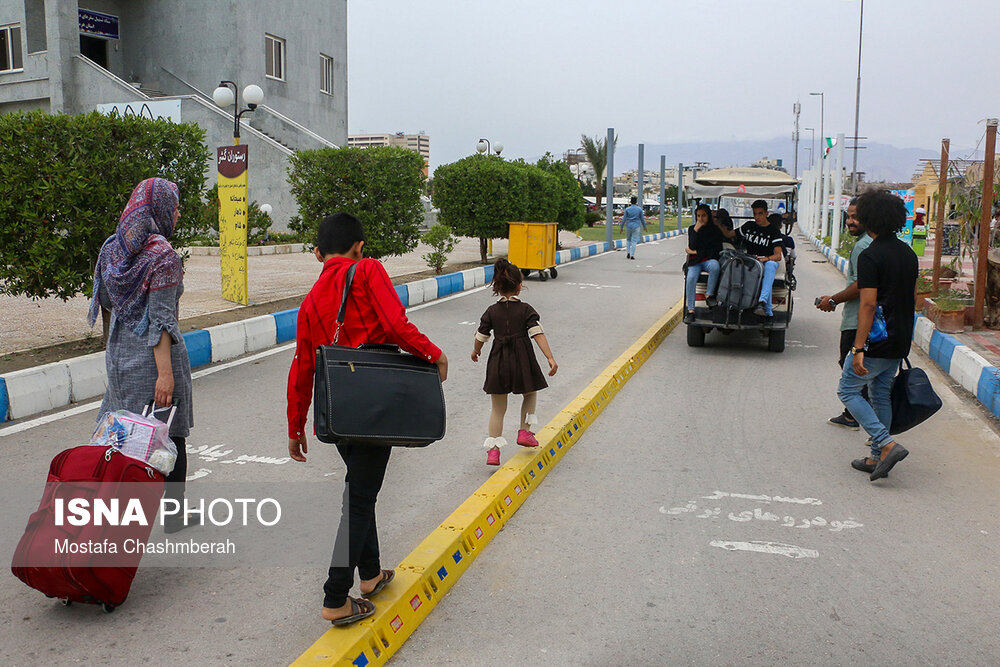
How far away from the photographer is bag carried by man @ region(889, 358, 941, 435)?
5.59 meters

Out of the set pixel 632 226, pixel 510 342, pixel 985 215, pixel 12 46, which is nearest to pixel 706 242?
pixel 985 215

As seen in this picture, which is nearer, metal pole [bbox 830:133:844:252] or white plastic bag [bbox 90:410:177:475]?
white plastic bag [bbox 90:410:177:475]

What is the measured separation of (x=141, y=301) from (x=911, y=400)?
4.67 meters

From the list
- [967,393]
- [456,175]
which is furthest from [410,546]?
[456,175]

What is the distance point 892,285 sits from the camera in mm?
5543

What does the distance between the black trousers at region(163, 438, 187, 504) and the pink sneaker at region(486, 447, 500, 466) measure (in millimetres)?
1987

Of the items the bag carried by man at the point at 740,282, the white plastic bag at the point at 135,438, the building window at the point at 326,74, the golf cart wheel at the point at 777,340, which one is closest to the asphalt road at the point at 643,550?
the white plastic bag at the point at 135,438

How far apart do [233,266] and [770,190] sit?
310 inches

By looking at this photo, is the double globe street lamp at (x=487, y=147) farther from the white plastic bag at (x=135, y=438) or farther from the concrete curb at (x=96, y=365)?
the white plastic bag at (x=135, y=438)

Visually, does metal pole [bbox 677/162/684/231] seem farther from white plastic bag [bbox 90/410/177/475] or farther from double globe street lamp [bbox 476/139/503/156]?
white plastic bag [bbox 90/410/177/475]

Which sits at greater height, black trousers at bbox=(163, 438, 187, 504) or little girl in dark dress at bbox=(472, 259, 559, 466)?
little girl in dark dress at bbox=(472, 259, 559, 466)

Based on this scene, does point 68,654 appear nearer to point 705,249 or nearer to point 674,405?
point 674,405

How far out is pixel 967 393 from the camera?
841 centimetres

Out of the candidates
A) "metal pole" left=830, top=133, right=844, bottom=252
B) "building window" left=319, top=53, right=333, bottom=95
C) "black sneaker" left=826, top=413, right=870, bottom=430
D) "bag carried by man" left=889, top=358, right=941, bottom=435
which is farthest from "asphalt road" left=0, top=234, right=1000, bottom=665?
"building window" left=319, top=53, right=333, bottom=95
